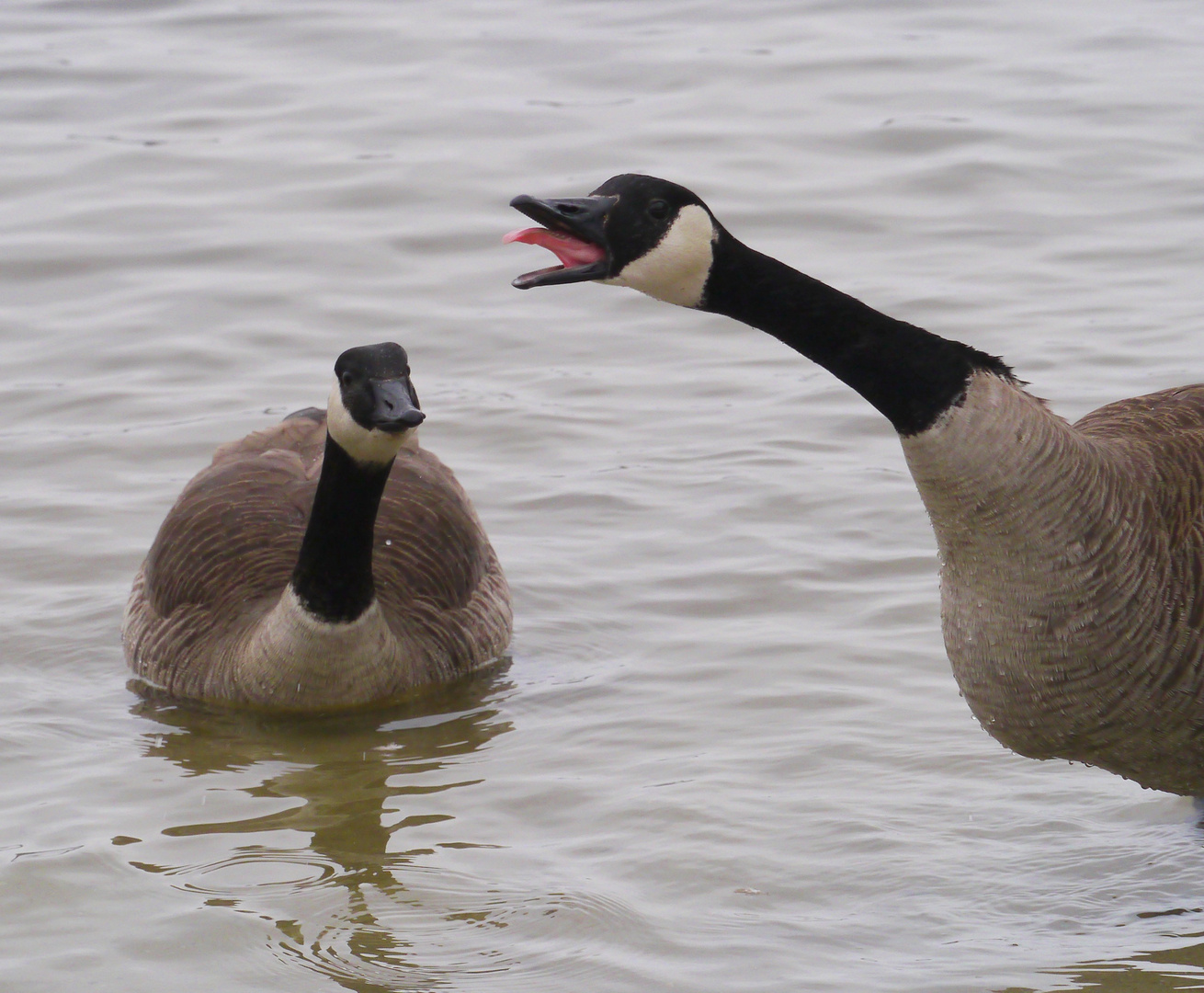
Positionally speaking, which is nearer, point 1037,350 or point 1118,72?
point 1037,350

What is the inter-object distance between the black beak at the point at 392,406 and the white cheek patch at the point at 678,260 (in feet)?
7.46

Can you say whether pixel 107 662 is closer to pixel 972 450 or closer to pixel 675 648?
pixel 675 648

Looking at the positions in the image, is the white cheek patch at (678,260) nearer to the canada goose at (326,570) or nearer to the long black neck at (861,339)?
the long black neck at (861,339)

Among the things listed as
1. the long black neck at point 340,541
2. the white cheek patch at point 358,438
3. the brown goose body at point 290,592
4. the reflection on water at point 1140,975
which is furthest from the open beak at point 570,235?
the brown goose body at point 290,592

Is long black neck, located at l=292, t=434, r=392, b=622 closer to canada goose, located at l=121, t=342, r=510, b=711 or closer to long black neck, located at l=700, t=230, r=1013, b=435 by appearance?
canada goose, located at l=121, t=342, r=510, b=711

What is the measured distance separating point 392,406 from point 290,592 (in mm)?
1134

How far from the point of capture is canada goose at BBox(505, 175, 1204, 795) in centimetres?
499

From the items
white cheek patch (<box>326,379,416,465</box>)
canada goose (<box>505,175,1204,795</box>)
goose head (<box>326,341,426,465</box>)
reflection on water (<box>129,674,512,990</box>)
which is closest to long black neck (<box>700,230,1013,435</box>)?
canada goose (<box>505,175,1204,795</box>)

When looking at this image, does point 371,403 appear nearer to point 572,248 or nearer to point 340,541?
point 340,541

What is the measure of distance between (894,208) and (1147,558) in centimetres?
885

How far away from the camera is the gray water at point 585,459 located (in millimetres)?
5973

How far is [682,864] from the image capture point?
627 cm

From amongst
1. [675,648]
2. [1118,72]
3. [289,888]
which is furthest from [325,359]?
[1118,72]

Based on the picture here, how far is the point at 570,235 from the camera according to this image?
16.4ft
